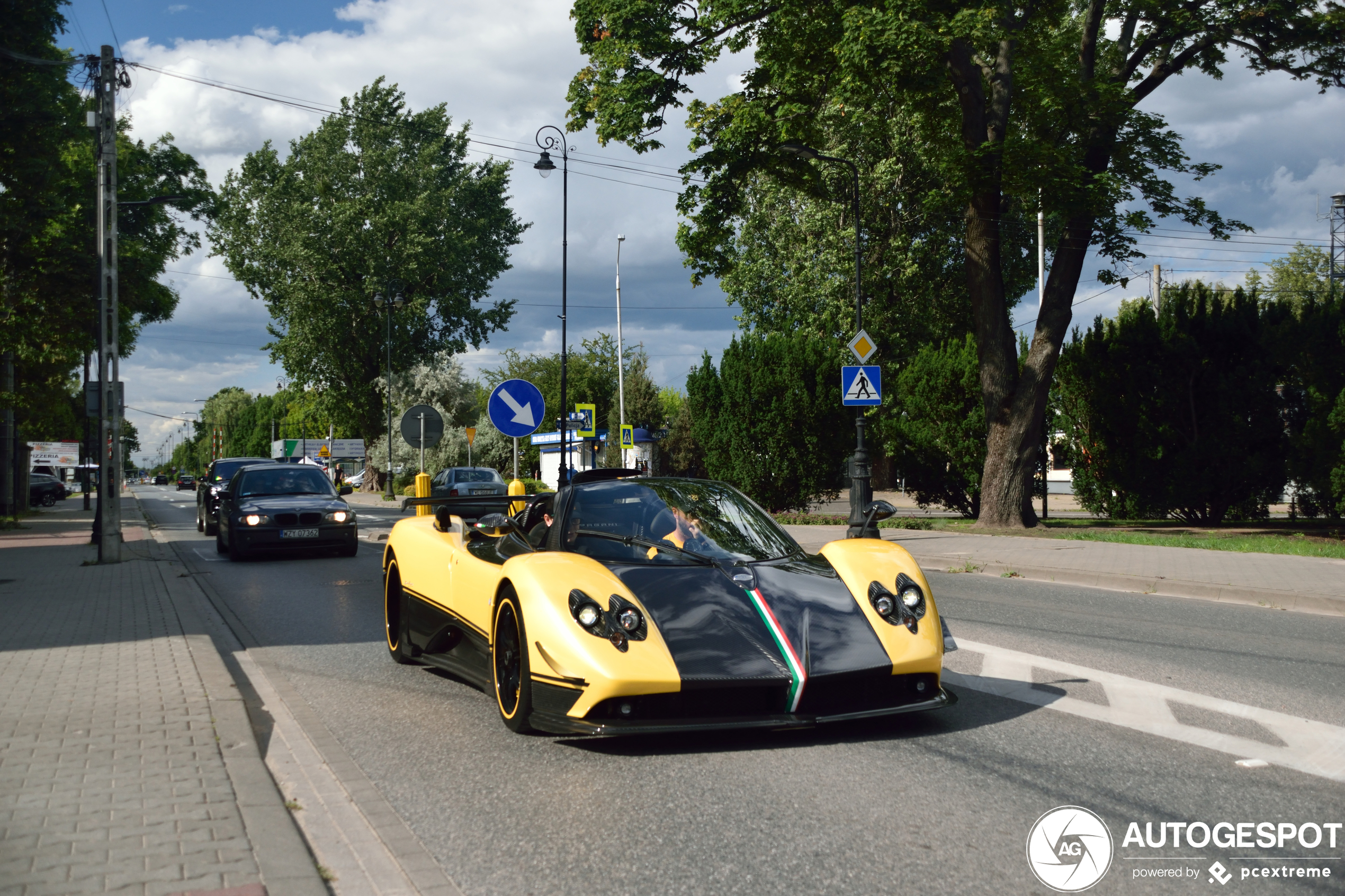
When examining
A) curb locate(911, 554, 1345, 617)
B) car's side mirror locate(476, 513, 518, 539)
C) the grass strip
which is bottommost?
curb locate(911, 554, 1345, 617)

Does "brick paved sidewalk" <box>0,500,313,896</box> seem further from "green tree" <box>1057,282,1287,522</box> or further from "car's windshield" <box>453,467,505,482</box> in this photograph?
"car's windshield" <box>453,467,505,482</box>

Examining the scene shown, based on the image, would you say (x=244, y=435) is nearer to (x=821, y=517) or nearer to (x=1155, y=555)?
(x=821, y=517)

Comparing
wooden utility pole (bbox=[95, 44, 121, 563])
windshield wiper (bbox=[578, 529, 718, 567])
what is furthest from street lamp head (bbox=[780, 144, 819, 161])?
windshield wiper (bbox=[578, 529, 718, 567])

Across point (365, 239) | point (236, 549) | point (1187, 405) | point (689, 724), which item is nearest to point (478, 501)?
point (689, 724)

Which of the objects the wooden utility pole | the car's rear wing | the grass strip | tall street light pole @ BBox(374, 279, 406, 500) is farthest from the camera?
tall street light pole @ BBox(374, 279, 406, 500)

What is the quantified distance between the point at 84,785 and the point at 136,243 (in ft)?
132

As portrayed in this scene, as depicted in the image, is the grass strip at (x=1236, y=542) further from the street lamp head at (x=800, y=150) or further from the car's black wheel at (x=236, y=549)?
the car's black wheel at (x=236, y=549)

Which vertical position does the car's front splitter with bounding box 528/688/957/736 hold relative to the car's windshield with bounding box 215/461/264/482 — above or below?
below

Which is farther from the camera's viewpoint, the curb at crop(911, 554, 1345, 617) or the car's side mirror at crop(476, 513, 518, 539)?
the curb at crop(911, 554, 1345, 617)

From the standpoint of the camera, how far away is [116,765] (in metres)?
4.97

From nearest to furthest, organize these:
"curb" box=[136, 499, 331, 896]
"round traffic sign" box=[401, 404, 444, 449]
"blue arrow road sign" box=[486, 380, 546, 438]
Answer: "curb" box=[136, 499, 331, 896] < "blue arrow road sign" box=[486, 380, 546, 438] < "round traffic sign" box=[401, 404, 444, 449]

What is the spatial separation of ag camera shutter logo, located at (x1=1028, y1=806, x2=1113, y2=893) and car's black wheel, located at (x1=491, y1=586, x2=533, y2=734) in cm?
237

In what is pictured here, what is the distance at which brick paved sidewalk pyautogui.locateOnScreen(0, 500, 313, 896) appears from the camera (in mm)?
3621

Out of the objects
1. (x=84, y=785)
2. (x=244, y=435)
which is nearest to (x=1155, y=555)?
(x=84, y=785)
